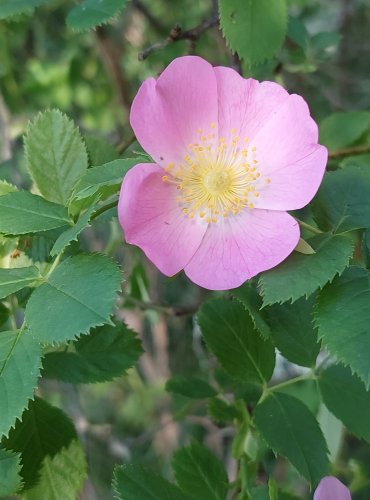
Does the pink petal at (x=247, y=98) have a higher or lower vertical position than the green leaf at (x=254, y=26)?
lower

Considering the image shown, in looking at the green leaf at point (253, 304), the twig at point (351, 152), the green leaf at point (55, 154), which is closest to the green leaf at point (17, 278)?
the green leaf at point (55, 154)

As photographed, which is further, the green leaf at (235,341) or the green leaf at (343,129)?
the green leaf at (343,129)

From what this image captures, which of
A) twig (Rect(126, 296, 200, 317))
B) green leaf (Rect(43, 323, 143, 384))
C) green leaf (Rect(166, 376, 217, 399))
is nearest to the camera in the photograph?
green leaf (Rect(43, 323, 143, 384))

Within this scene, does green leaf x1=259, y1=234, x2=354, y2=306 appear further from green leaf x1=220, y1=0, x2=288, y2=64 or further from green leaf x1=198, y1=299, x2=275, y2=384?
green leaf x1=220, y1=0, x2=288, y2=64

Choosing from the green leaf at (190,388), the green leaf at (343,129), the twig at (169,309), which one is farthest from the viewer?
the green leaf at (343,129)

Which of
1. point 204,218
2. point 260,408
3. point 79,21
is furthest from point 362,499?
point 79,21

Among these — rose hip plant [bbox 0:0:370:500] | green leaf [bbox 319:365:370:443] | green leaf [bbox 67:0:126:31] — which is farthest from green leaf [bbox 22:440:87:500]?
green leaf [bbox 67:0:126:31]

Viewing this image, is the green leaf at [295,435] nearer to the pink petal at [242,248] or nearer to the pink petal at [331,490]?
the pink petal at [331,490]
